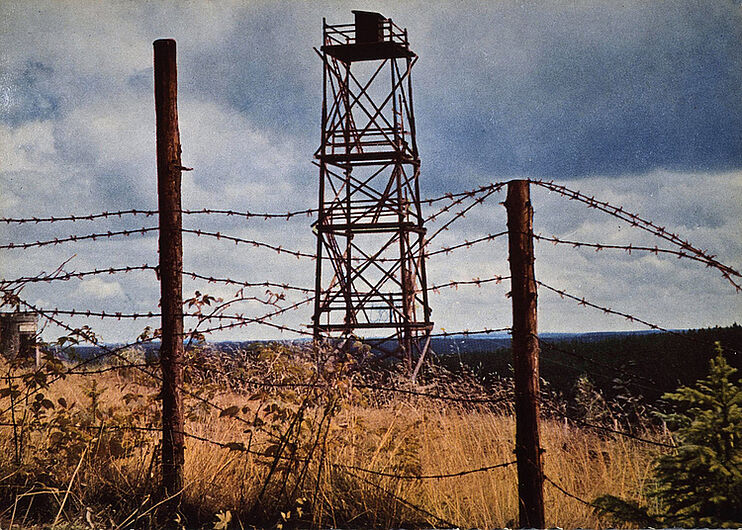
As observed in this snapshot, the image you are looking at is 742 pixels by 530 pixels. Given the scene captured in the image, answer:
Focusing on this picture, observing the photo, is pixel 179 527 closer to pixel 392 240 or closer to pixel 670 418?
pixel 670 418

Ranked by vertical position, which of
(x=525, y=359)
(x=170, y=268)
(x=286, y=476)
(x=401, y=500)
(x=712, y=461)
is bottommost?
(x=401, y=500)

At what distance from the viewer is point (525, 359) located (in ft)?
15.4

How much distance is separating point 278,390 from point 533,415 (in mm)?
1846

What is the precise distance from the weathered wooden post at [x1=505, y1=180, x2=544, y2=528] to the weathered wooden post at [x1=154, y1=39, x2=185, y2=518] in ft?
7.92

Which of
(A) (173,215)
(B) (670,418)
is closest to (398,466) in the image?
(B) (670,418)

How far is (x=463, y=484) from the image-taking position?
5645 millimetres

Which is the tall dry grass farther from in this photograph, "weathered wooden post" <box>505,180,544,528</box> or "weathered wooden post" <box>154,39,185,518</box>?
"weathered wooden post" <box>505,180,544,528</box>

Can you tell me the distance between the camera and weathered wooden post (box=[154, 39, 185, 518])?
533 cm

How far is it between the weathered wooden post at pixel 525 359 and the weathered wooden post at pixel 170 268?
241 centimetres

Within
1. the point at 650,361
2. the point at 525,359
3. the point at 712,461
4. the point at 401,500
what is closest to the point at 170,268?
the point at 401,500

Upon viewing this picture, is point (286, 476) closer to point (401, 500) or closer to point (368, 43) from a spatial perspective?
point (401, 500)

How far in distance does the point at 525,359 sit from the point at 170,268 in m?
2.62

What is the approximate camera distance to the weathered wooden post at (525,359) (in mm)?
4645

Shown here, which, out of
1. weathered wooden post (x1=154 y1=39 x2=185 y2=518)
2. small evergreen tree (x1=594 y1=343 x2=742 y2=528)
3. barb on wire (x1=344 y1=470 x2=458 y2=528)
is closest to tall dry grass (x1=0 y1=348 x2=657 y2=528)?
barb on wire (x1=344 y1=470 x2=458 y2=528)
